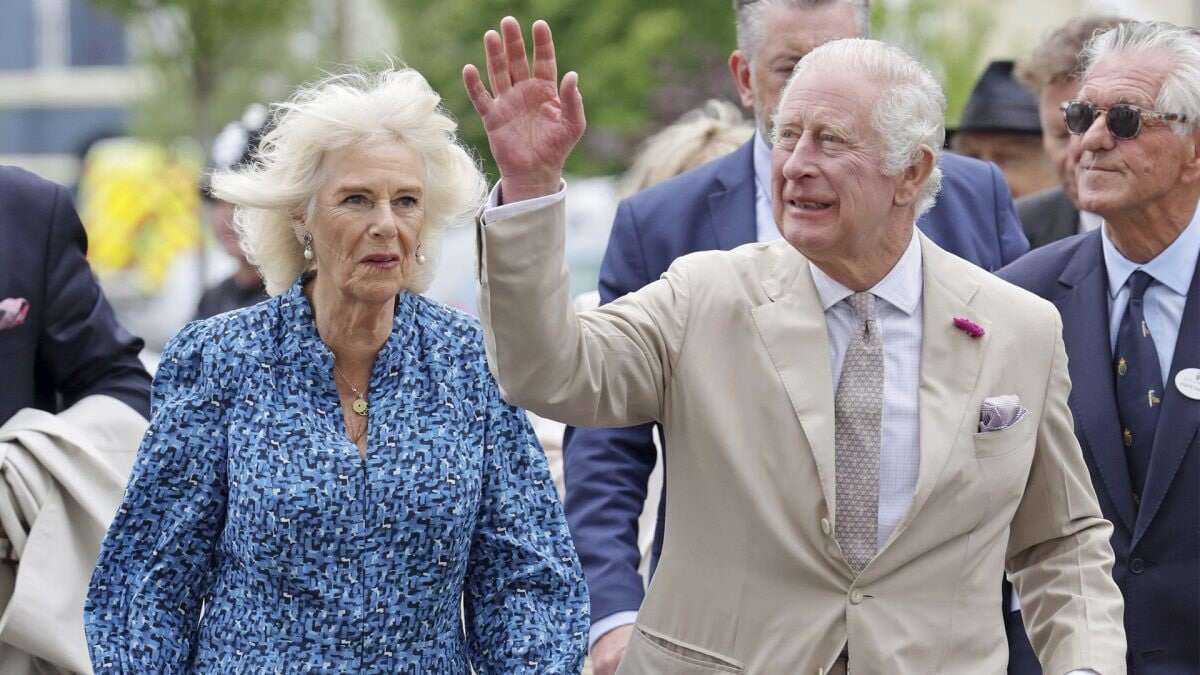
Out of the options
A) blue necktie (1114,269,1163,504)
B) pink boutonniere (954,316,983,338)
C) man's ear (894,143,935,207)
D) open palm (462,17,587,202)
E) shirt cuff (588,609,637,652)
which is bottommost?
shirt cuff (588,609,637,652)

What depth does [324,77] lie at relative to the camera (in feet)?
15.7

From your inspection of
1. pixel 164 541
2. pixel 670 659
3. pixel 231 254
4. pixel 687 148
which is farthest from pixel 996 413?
pixel 231 254

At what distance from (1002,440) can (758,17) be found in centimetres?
167

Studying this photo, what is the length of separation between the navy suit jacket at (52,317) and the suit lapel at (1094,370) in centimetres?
226

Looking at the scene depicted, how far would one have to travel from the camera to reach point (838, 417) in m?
3.80

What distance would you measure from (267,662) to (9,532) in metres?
0.95

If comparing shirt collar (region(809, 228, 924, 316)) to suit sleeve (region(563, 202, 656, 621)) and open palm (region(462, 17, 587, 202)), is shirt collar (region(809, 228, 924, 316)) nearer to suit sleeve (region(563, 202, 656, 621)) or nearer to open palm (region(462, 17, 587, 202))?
open palm (region(462, 17, 587, 202))

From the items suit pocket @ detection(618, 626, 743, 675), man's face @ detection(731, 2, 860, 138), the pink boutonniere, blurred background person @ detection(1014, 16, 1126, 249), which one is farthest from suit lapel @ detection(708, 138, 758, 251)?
blurred background person @ detection(1014, 16, 1126, 249)

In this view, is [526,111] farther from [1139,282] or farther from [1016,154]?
[1016,154]

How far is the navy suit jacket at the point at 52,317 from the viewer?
16.1 ft

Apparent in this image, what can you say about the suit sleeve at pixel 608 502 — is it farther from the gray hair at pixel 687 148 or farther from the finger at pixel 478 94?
the gray hair at pixel 687 148

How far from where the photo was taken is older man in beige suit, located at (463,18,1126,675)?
3.75 metres

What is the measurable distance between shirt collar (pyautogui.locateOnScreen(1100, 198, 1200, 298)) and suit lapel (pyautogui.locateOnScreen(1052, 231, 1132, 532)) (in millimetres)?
24

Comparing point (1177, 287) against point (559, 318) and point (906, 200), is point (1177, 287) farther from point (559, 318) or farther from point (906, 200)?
point (559, 318)
